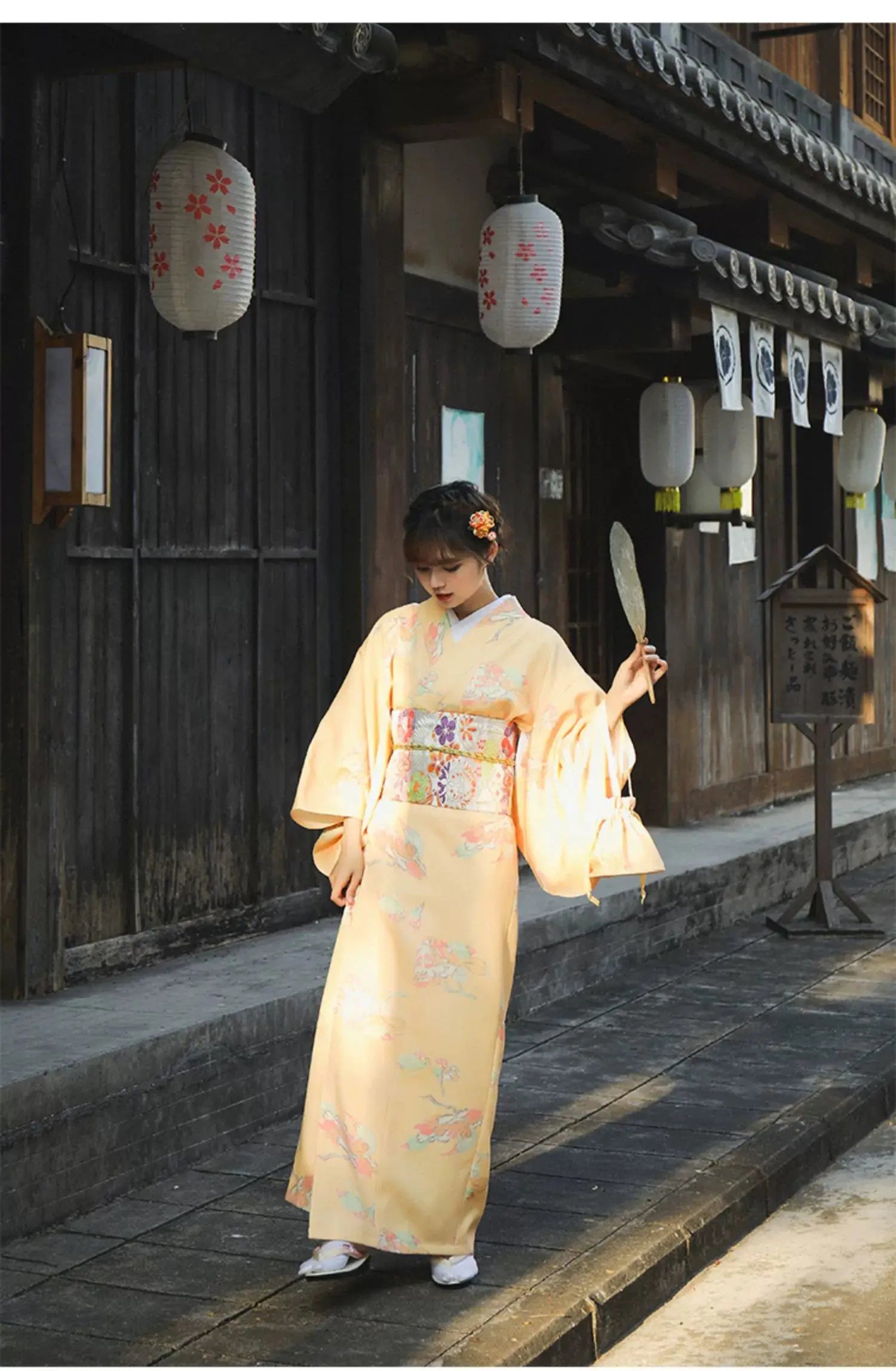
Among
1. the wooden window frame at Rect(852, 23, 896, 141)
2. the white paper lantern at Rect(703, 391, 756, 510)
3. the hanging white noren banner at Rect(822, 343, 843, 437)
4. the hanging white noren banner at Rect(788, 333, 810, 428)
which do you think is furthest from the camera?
the wooden window frame at Rect(852, 23, 896, 141)

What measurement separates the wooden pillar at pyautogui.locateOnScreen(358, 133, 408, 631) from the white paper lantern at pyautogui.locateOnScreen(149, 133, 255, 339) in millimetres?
1846

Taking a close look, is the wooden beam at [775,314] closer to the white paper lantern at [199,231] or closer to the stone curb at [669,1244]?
the white paper lantern at [199,231]

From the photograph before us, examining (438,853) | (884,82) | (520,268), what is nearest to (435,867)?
(438,853)

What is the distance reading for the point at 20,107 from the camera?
21.2ft

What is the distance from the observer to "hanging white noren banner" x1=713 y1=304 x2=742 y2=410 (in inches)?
405

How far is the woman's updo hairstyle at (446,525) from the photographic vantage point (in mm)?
4977

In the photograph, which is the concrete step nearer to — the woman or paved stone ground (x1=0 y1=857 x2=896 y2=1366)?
paved stone ground (x1=0 y1=857 x2=896 y2=1366)

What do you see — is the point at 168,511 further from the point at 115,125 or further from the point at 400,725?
the point at 400,725

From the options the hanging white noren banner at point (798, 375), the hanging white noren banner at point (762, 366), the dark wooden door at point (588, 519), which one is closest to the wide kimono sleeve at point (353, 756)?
the hanging white noren banner at point (762, 366)

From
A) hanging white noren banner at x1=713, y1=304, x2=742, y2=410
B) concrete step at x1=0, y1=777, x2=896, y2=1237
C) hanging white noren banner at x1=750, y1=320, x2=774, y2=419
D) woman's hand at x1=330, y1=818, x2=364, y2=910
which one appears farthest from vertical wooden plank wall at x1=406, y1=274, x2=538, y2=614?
woman's hand at x1=330, y1=818, x2=364, y2=910

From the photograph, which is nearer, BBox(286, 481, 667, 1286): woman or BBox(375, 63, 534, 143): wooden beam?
BBox(286, 481, 667, 1286): woman

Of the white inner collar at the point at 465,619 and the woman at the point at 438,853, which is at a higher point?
the white inner collar at the point at 465,619

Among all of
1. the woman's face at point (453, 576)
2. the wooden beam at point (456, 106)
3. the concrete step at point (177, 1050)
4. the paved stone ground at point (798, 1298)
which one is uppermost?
the wooden beam at point (456, 106)

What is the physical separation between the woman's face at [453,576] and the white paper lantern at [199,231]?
200cm
